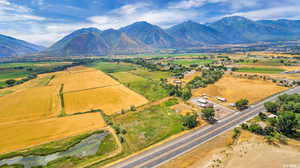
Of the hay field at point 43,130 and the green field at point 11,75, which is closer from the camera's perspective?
the hay field at point 43,130

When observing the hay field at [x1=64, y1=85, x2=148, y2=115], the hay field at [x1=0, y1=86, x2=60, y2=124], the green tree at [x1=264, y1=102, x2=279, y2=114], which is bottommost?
the hay field at [x1=0, y1=86, x2=60, y2=124]

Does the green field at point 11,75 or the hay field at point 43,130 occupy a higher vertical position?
the green field at point 11,75

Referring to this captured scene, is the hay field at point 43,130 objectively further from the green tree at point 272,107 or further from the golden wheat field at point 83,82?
the green tree at point 272,107

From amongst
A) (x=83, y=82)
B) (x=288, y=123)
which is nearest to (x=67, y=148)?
(x=288, y=123)

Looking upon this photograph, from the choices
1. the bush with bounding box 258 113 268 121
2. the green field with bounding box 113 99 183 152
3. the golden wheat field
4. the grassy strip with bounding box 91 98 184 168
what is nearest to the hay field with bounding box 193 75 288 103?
the bush with bounding box 258 113 268 121

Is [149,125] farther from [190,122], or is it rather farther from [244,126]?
[244,126]

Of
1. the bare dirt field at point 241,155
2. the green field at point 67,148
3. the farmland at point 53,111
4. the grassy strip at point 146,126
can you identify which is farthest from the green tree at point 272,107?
the green field at point 67,148

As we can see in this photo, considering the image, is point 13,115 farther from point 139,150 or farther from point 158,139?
point 158,139

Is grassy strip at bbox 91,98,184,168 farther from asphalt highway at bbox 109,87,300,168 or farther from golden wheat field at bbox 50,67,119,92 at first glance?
golden wheat field at bbox 50,67,119,92
